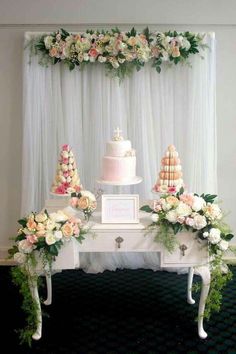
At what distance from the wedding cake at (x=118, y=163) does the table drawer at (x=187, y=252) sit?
63cm

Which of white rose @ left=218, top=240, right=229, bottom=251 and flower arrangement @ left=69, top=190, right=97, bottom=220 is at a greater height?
flower arrangement @ left=69, top=190, right=97, bottom=220

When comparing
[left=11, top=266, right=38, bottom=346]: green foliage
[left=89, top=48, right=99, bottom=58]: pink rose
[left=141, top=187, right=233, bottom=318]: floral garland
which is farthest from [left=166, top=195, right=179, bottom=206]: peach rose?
[left=89, top=48, right=99, bottom=58]: pink rose

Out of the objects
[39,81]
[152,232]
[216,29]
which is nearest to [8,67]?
[39,81]

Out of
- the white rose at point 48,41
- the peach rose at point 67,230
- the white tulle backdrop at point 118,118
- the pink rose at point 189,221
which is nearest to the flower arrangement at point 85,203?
the peach rose at point 67,230

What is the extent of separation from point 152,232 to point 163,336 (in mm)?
776

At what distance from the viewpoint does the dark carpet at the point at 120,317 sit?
288 centimetres

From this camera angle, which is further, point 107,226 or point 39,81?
point 39,81

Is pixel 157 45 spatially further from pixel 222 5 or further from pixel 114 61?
pixel 222 5

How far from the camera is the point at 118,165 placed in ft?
10.3

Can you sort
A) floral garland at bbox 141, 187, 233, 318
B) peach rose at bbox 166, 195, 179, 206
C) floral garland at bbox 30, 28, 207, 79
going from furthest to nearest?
floral garland at bbox 30, 28, 207, 79 → peach rose at bbox 166, 195, 179, 206 → floral garland at bbox 141, 187, 233, 318

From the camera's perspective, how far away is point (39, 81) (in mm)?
4086

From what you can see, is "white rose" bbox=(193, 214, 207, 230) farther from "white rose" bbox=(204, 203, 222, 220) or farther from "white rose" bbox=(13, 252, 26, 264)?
"white rose" bbox=(13, 252, 26, 264)

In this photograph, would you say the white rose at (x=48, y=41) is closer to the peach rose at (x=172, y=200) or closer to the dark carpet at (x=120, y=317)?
the peach rose at (x=172, y=200)

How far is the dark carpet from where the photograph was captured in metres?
2.88
